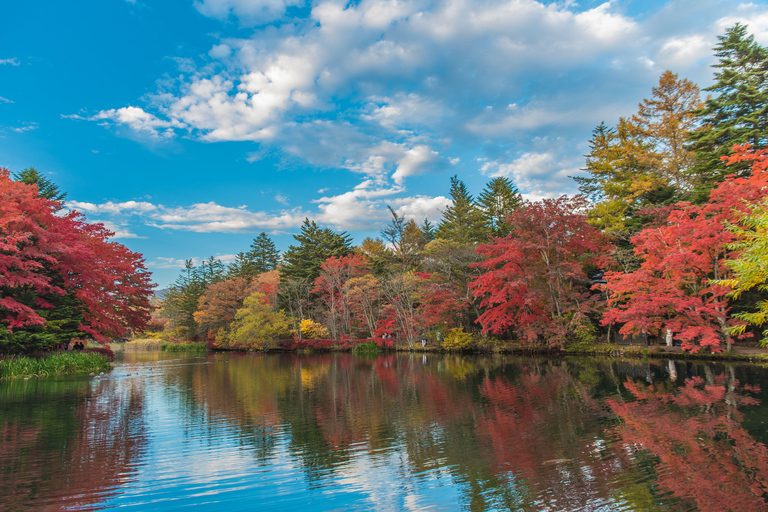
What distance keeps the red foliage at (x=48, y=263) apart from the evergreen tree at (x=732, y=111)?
26.9 metres

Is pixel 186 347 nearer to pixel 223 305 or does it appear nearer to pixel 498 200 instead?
pixel 223 305

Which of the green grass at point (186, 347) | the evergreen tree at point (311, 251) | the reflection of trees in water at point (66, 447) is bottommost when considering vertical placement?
the green grass at point (186, 347)

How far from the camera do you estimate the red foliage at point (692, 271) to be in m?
14.1

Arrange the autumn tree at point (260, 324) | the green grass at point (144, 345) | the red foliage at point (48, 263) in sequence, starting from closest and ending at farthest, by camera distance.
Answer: the red foliage at point (48, 263) < the autumn tree at point (260, 324) < the green grass at point (144, 345)

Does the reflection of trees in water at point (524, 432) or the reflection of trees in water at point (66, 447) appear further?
the reflection of trees in water at point (66, 447)

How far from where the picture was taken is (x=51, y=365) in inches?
637

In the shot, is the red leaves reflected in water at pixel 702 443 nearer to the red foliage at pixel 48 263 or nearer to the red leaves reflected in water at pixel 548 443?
the red leaves reflected in water at pixel 548 443

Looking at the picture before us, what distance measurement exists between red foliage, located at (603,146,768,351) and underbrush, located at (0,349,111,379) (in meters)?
22.8

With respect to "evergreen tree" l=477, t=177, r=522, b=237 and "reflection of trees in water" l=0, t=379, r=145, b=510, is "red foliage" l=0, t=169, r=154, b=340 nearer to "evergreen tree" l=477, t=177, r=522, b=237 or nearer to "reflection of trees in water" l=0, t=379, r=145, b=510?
"reflection of trees in water" l=0, t=379, r=145, b=510

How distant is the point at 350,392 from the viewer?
38.1ft

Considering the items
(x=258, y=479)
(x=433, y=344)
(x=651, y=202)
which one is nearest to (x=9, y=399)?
(x=258, y=479)

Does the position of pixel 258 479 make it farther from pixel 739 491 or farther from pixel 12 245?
pixel 12 245

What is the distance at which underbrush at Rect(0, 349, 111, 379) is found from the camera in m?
14.9

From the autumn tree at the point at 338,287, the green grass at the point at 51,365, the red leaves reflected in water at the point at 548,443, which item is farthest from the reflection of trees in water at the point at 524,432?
the autumn tree at the point at 338,287
